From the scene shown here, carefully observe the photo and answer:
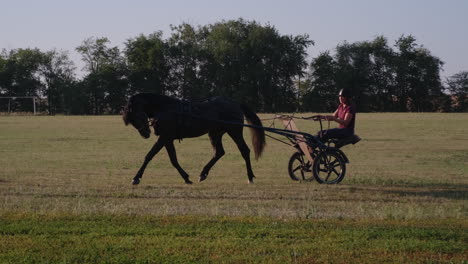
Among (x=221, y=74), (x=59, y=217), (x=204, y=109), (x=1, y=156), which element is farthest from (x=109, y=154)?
(x=221, y=74)

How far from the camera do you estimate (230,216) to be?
8391mm

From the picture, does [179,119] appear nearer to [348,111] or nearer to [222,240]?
[348,111]

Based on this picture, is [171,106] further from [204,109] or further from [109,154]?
[109,154]

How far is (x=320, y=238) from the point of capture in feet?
22.8

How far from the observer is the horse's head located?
11805 millimetres

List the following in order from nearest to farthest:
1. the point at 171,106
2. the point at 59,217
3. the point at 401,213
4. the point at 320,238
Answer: the point at 320,238 < the point at 59,217 < the point at 401,213 < the point at 171,106

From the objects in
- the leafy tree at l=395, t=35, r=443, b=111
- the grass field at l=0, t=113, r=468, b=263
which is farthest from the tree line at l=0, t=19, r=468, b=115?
the grass field at l=0, t=113, r=468, b=263

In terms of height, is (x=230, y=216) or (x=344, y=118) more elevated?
(x=344, y=118)

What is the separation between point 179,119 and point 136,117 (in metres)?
0.93

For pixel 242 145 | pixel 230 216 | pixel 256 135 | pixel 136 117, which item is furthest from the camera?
pixel 256 135

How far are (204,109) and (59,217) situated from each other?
17.0 feet

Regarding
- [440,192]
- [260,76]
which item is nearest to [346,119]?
[440,192]

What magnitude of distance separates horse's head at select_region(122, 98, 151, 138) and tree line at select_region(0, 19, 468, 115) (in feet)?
193

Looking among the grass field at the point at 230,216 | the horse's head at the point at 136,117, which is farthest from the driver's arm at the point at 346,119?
the horse's head at the point at 136,117
